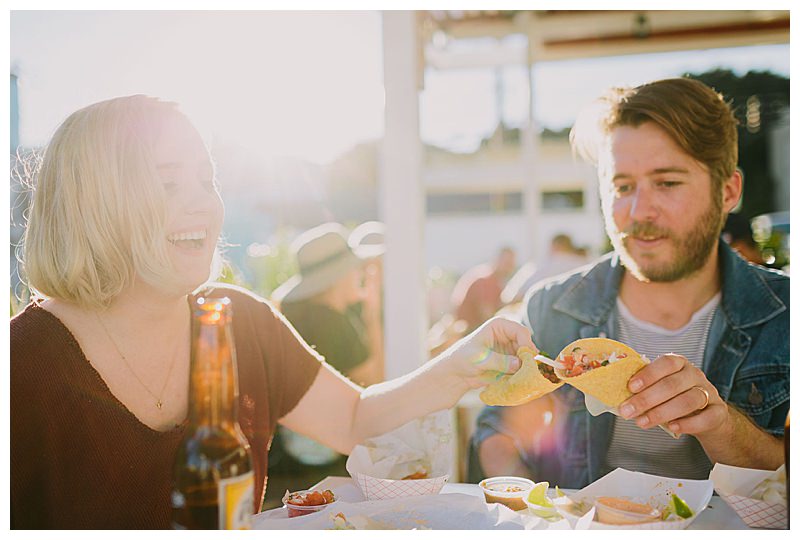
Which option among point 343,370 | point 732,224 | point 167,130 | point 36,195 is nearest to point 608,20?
point 732,224

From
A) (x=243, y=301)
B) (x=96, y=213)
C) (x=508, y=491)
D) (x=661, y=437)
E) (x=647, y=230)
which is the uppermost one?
(x=96, y=213)

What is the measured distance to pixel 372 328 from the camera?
381 centimetres

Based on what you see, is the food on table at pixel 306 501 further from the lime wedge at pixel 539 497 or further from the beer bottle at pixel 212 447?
the lime wedge at pixel 539 497

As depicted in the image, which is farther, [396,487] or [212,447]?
[396,487]

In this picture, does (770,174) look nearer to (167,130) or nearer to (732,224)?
(732,224)

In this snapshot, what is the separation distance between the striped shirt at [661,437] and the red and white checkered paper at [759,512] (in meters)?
0.71

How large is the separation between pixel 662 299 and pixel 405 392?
1066 mm

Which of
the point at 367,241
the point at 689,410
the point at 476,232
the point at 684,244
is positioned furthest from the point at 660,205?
the point at 476,232

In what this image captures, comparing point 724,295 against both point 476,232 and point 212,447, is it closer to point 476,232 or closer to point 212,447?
point 212,447

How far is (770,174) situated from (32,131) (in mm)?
9093

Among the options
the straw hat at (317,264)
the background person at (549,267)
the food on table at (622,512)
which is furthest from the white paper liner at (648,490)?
the background person at (549,267)

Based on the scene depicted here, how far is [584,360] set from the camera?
5.46ft

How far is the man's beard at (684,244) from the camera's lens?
7.48 feet

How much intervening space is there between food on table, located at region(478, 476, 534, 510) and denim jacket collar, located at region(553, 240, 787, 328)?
927 millimetres
